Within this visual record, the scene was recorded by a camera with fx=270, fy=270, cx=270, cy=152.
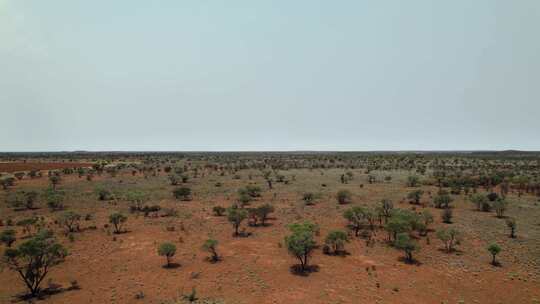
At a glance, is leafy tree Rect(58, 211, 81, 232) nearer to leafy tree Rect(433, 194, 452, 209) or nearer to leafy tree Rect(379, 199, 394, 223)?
leafy tree Rect(379, 199, 394, 223)

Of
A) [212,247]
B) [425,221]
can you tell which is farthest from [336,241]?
[425,221]

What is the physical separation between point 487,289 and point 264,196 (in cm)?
2310

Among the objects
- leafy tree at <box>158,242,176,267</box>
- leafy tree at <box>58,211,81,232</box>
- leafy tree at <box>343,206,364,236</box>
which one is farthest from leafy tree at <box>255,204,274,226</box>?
leafy tree at <box>58,211,81,232</box>

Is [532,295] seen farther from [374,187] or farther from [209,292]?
[374,187]

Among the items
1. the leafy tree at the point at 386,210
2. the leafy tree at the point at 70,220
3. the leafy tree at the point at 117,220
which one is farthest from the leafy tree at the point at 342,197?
the leafy tree at the point at 70,220

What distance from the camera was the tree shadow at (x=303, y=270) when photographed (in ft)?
46.3

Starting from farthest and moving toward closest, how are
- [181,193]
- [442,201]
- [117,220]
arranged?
[181,193]
[442,201]
[117,220]

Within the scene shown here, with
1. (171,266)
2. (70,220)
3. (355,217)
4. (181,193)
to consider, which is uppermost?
(181,193)

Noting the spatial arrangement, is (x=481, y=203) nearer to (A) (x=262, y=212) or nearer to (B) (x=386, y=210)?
(B) (x=386, y=210)

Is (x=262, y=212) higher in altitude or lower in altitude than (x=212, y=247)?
higher

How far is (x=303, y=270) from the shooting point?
47.4 feet

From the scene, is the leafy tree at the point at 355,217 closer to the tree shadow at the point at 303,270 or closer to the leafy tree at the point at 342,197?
the leafy tree at the point at 342,197

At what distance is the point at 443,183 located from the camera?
38938mm

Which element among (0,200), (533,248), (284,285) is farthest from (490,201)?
(0,200)
